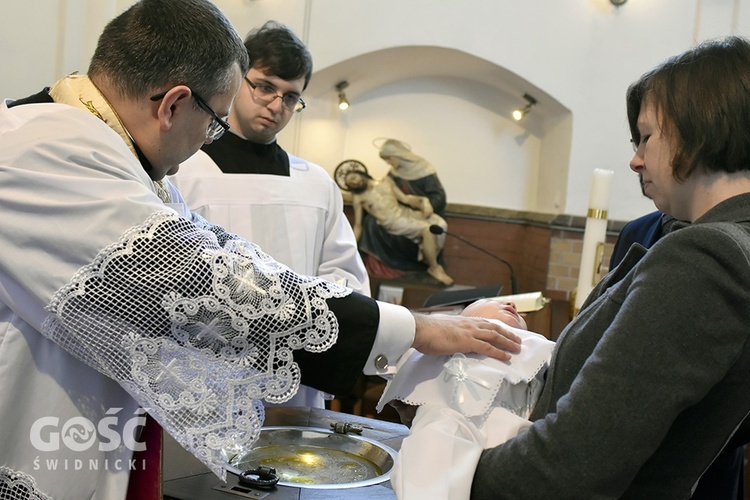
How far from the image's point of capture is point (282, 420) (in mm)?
1931

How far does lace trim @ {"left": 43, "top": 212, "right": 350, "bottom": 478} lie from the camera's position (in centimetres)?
137

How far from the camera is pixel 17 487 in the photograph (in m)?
1.44

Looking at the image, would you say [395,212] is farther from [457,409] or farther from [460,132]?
[457,409]

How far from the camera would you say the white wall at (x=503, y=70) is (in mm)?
6941

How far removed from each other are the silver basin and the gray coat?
373mm

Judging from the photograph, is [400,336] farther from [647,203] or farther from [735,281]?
[647,203]

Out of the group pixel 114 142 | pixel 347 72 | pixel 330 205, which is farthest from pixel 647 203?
pixel 114 142

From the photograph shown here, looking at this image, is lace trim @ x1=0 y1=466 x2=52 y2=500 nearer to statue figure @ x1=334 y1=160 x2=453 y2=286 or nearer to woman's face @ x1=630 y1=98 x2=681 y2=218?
woman's face @ x1=630 y1=98 x2=681 y2=218

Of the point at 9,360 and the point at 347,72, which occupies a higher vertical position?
the point at 347,72

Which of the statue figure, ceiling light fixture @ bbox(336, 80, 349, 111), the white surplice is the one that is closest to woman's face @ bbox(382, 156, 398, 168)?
the statue figure

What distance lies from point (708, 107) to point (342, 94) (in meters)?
6.45

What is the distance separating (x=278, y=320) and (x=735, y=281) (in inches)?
31.8

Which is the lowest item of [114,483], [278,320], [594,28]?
[114,483]

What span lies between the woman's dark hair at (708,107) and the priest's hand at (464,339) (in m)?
0.50
